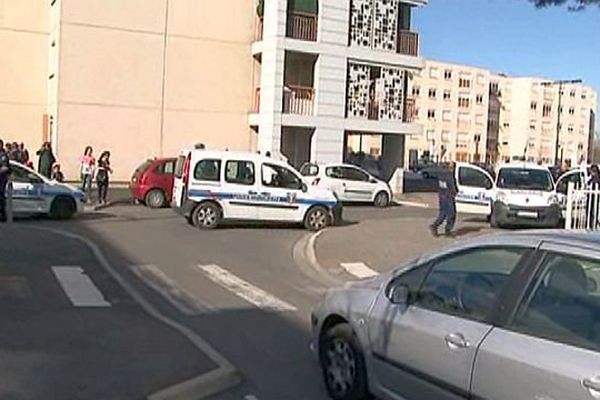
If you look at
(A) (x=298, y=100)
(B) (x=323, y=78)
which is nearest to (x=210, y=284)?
(A) (x=298, y=100)

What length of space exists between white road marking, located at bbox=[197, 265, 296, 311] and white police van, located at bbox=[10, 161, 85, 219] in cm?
746

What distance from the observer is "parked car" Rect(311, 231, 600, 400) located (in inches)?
174

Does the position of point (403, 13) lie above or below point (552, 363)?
above

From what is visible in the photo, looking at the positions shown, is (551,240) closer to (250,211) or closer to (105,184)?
(250,211)

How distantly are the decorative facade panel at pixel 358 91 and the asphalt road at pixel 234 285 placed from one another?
560 inches

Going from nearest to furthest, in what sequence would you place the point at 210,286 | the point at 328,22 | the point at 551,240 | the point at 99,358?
the point at 551,240, the point at 99,358, the point at 210,286, the point at 328,22

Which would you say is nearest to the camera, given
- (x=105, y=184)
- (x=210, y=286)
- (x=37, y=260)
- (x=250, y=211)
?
(x=210, y=286)

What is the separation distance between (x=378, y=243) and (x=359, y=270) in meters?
3.05

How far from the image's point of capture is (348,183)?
29.5 metres

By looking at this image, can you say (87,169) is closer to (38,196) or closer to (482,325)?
(38,196)

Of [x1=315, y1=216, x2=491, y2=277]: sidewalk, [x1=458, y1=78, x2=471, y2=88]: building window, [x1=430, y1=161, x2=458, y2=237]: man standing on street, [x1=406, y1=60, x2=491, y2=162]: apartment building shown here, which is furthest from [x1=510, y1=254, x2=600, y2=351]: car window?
[x1=458, y1=78, x2=471, y2=88]: building window

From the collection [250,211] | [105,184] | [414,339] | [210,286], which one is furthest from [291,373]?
[105,184]

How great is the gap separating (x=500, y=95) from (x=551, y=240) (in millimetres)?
124560

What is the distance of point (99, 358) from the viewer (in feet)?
23.7
